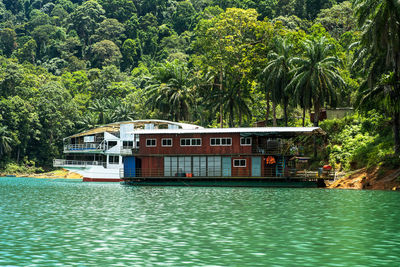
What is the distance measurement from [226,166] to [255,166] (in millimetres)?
3284

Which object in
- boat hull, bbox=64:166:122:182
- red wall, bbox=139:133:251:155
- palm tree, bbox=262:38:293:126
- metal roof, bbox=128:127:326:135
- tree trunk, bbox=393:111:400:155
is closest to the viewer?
tree trunk, bbox=393:111:400:155

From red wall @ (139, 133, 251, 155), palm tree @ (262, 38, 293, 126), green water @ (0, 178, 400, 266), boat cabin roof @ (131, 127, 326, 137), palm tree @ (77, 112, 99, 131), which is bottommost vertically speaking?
green water @ (0, 178, 400, 266)

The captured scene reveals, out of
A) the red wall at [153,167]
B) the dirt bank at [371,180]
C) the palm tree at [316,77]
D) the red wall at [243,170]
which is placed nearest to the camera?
the dirt bank at [371,180]

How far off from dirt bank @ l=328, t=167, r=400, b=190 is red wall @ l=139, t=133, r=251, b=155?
37.3 ft

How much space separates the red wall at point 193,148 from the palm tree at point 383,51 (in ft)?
46.4

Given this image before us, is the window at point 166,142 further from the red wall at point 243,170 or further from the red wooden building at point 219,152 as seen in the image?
the red wall at point 243,170

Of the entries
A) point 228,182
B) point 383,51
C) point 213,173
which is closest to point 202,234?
point 383,51

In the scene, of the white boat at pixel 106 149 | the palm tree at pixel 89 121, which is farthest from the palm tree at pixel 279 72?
the palm tree at pixel 89 121

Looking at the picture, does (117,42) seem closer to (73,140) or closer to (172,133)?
(73,140)

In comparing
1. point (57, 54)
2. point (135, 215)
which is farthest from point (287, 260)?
point (57, 54)

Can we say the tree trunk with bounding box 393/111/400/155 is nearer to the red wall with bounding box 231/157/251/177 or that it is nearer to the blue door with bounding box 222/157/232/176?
the red wall with bounding box 231/157/251/177

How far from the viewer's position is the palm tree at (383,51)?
48.0 m

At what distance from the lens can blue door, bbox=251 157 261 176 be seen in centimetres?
6047

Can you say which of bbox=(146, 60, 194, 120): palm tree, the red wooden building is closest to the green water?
the red wooden building
